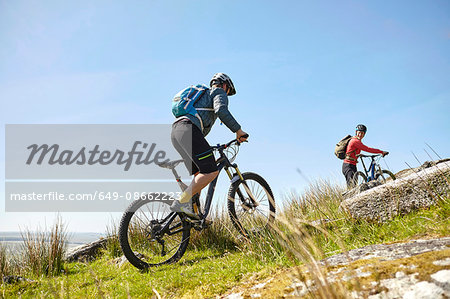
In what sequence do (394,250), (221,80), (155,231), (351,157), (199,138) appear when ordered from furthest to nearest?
(351,157) → (221,80) → (155,231) → (199,138) → (394,250)

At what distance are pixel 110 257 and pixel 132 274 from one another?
2.69 meters

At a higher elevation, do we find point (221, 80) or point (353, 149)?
point (221, 80)

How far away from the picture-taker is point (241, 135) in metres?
4.37

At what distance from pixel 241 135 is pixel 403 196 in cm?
215

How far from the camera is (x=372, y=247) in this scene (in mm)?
1975

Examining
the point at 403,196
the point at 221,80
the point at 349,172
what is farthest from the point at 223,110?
the point at 349,172

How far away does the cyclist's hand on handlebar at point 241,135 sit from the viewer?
4.34 meters

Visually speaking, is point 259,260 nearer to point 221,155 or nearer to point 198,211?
point 198,211

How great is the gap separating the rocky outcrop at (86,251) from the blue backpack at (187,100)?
4.46m

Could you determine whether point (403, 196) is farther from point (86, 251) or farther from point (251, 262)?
point (86, 251)

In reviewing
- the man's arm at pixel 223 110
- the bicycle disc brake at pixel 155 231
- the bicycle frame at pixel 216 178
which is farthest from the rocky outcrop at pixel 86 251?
the man's arm at pixel 223 110

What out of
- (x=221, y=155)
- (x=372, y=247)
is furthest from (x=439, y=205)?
(x=221, y=155)

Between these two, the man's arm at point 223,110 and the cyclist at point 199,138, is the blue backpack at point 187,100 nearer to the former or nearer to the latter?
the cyclist at point 199,138

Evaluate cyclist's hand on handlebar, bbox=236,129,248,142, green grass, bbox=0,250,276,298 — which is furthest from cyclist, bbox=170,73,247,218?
green grass, bbox=0,250,276,298
